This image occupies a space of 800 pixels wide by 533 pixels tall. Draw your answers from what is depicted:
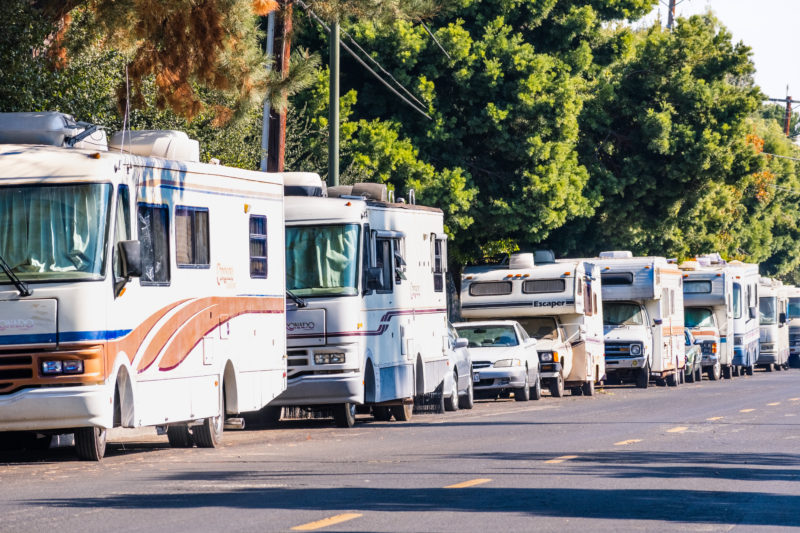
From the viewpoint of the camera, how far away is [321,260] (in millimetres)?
21281

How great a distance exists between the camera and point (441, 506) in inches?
456

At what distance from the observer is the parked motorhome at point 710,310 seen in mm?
44000

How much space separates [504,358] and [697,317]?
56.2 ft

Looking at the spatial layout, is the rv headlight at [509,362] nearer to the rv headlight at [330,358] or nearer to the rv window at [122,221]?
the rv headlight at [330,358]

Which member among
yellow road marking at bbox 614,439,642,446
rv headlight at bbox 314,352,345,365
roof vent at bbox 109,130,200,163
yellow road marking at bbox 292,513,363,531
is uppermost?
roof vent at bbox 109,130,200,163

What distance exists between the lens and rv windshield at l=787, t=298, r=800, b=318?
2480 inches

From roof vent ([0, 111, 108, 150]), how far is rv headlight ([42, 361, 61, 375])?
263 cm

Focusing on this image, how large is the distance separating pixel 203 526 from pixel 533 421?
1263 cm

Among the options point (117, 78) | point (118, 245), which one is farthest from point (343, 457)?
point (117, 78)

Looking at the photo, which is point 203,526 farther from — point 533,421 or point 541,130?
point 541,130

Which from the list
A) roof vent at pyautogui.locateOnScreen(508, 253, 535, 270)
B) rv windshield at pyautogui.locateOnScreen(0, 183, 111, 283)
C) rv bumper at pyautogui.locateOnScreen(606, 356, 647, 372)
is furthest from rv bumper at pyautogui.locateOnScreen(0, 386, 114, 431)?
rv bumper at pyautogui.locateOnScreen(606, 356, 647, 372)

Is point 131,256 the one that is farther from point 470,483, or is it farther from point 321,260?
point 321,260

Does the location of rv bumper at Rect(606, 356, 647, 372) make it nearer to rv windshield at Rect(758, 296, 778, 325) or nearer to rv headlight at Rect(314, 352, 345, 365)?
rv headlight at Rect(314, 352, 345, 365)

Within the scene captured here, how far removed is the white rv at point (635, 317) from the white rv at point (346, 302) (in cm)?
1381
